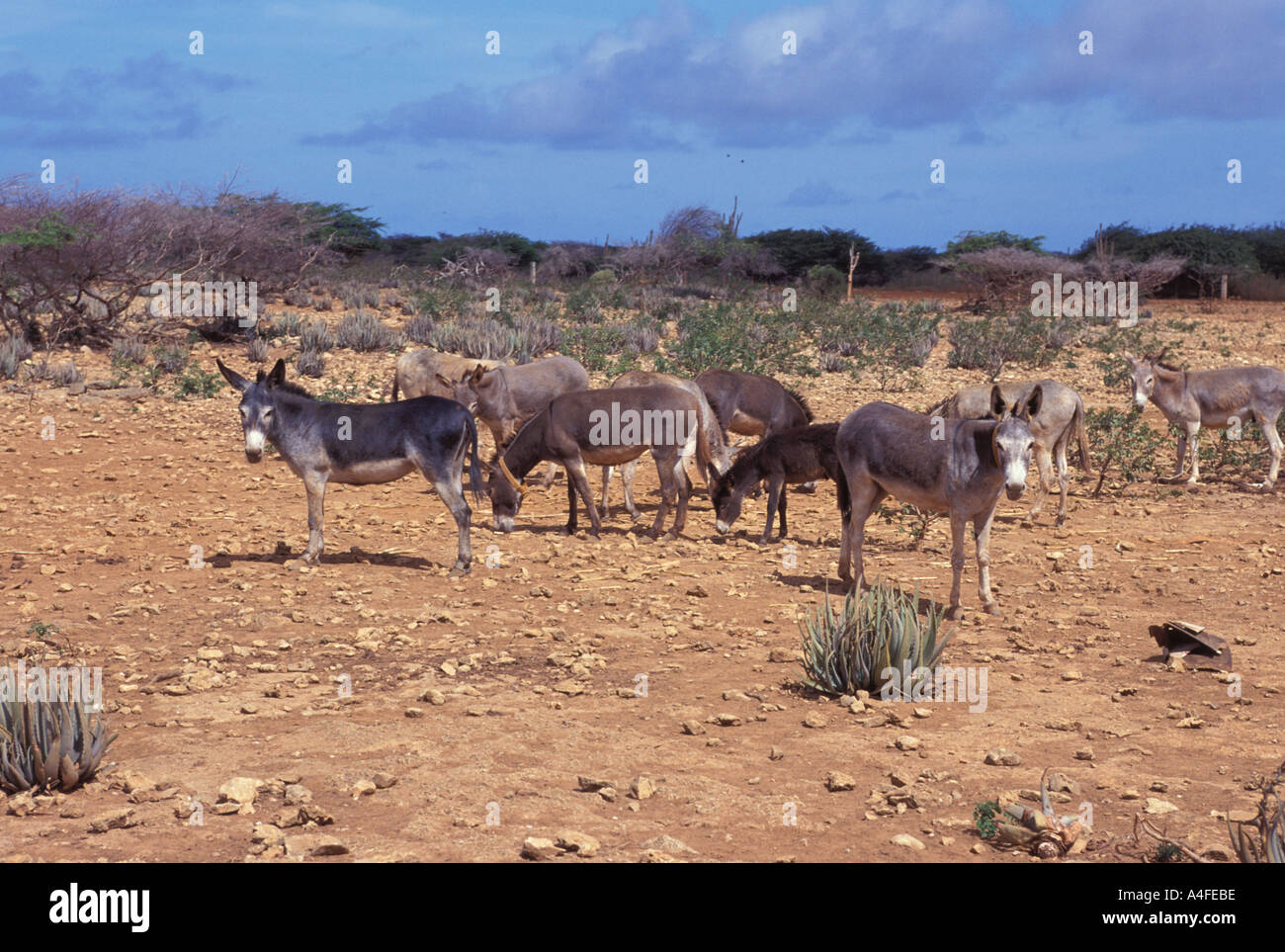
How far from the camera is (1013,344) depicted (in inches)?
938

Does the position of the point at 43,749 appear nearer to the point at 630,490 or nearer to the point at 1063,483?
the point at 630,490

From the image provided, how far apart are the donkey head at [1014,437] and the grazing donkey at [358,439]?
14.4ft

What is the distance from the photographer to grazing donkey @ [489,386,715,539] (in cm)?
1209

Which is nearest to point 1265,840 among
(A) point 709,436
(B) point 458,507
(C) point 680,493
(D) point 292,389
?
(B) point 458,507

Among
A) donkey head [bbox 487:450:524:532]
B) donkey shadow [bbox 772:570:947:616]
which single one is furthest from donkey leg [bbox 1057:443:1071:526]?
donkey head [bbox 487:450:524:532]

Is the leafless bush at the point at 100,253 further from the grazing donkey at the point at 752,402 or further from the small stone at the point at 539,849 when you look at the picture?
the small stone at the point at 539,849

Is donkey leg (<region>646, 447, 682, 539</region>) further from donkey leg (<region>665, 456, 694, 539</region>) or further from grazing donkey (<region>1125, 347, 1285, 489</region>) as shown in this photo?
grazing donkey (<region>1125, 347, 1285, 489</region>)

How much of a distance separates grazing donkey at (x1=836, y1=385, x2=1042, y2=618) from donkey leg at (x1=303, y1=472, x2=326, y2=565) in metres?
4.40

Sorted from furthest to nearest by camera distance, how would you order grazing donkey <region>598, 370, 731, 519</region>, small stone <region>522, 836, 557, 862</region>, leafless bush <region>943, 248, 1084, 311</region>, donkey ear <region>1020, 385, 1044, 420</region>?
leafless bush <region>943, 248, 1084, 311</region>
grazing donkey <region>598, 370, 731, 519</region>
donkey ear <region>1020, 385, 1044, 420</region>
small stone <region>522, 836, 557, 862</region>

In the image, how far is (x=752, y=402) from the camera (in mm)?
14367

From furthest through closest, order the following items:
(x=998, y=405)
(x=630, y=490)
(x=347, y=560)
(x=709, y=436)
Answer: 1. (x=630, y=490)
2. (x=709, y=436)
3. (x=347, y=560)
4. (x=998, y=405)

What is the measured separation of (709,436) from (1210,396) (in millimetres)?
7277

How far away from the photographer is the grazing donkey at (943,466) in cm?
828

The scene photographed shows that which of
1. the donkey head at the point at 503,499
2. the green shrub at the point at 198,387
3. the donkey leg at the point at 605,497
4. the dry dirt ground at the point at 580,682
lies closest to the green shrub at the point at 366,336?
the green shrub at the point at 198,387
